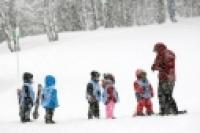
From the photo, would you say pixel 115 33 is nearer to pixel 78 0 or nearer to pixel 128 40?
pixel 128 40

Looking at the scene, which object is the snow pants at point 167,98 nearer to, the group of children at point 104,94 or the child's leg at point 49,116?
the group of children at point 104,94

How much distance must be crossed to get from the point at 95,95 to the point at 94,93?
72 mm

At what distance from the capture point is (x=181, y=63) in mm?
29562

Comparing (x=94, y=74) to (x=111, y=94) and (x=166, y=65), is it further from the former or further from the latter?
(x=166, y=65)

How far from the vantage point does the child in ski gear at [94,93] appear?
17578 mm

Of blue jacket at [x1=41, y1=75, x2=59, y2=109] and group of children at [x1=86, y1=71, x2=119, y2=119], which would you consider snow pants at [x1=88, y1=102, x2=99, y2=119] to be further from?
blue jacket at [x1=41, y1=75, x2=59, y2=109]

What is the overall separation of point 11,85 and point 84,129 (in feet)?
50.5

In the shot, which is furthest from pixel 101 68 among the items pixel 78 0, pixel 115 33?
pixel 78 0

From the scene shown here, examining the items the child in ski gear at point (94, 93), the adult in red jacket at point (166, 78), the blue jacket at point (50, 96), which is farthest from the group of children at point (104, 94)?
the adult in red jacket at point (166, 78)

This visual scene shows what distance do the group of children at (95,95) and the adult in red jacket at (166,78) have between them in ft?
3.98

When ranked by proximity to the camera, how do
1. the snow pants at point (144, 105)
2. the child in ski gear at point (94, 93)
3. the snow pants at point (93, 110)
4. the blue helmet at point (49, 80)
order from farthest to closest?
the snow pants at point (93, 110)
the child in ski gear at point (94, 93)
the snow pants at point (144, 105)
the blue helmet at point (49, 80)

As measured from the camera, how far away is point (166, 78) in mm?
15695

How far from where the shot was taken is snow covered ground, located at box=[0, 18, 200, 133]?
14.9m

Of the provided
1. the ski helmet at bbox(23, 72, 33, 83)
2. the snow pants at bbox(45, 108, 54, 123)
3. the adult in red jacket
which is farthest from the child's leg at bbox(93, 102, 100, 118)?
the adult in red jacket
